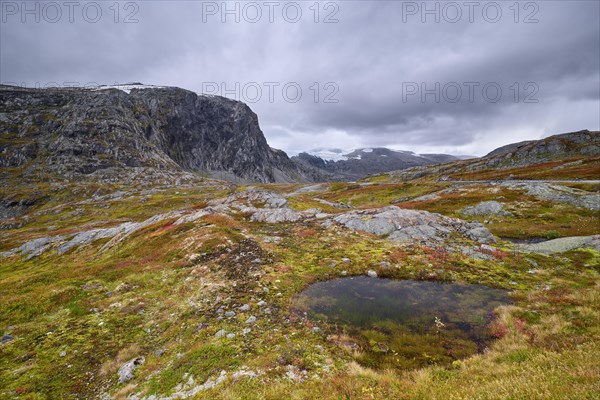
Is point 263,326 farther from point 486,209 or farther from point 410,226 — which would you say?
point 486,209

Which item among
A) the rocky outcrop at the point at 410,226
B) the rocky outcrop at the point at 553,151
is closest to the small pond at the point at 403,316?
the rocky outcrop at the point at 410,226

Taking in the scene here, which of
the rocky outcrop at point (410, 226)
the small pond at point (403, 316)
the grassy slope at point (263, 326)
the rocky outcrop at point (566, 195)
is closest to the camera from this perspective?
the grassy slope at point (263, 326)

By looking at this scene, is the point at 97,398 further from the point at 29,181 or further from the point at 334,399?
the point at 29,181

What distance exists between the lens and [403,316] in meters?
16.3

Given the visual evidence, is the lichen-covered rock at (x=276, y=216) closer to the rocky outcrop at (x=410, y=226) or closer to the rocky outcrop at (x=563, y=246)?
the rocky outcrop at (x=410, y=226)

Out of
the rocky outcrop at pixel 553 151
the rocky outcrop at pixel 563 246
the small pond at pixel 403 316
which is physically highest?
the rocky outcrop at pixel 553 151

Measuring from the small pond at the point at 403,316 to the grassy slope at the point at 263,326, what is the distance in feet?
3.04

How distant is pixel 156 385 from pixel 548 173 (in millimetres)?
120645

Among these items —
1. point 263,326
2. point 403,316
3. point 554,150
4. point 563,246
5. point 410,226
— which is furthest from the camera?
point 554,150

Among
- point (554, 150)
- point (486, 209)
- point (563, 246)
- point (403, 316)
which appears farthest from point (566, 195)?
point (554, 150)

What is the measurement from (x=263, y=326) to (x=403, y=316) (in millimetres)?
8951

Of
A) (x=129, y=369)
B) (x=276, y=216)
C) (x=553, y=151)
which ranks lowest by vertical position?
(x=129, y=369)

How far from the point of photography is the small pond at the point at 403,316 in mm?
12789

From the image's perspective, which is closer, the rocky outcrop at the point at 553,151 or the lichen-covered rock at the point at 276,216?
the lichen-covered rock at the point at 276,216
